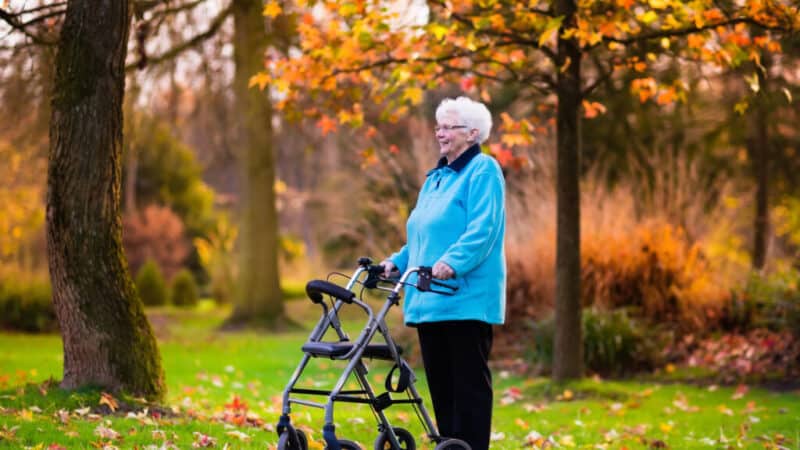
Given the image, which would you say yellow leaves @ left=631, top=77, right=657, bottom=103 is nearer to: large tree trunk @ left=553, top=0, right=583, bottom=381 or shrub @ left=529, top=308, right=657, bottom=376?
large tree trunk @ left=553, top=0, right=583, bottom=381

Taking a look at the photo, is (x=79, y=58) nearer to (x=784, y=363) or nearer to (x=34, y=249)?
(x=784, y=363)

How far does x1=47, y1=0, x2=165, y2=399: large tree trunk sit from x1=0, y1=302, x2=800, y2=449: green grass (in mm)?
302

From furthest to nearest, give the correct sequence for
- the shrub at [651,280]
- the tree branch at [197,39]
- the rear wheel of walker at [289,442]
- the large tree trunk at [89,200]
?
the tree branch at [197,39], the shrub at [651,280], the large tree trunk at [89,200], the rear wheel of walker at [289,442]

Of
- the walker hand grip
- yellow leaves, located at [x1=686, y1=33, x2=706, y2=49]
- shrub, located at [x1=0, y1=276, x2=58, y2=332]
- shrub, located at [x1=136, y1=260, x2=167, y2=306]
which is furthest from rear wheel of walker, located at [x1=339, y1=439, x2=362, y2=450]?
shrub, located at [x1=136, y1=260, x2=167, y2=306]

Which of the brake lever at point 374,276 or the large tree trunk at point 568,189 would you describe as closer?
the brake lever at point 374,276

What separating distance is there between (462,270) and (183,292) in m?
19.0

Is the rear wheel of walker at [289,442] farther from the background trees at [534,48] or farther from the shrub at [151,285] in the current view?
the shrub at [151,285]

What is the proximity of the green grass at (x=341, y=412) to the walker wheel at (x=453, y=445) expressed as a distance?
4.92ft

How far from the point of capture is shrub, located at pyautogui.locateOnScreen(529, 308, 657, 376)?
10844 millimetres

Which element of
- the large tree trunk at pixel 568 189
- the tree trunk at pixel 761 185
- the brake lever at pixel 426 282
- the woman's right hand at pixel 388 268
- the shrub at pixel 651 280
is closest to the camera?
the brake lever at pixel 426 282

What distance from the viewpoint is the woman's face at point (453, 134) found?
501 centimetres

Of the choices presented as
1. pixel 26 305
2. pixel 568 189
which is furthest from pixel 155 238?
pixel 568 189

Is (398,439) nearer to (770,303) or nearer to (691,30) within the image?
(691,30)

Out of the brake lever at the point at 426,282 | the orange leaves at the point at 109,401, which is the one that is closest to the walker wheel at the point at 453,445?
the brake lever at the point at 426,282
